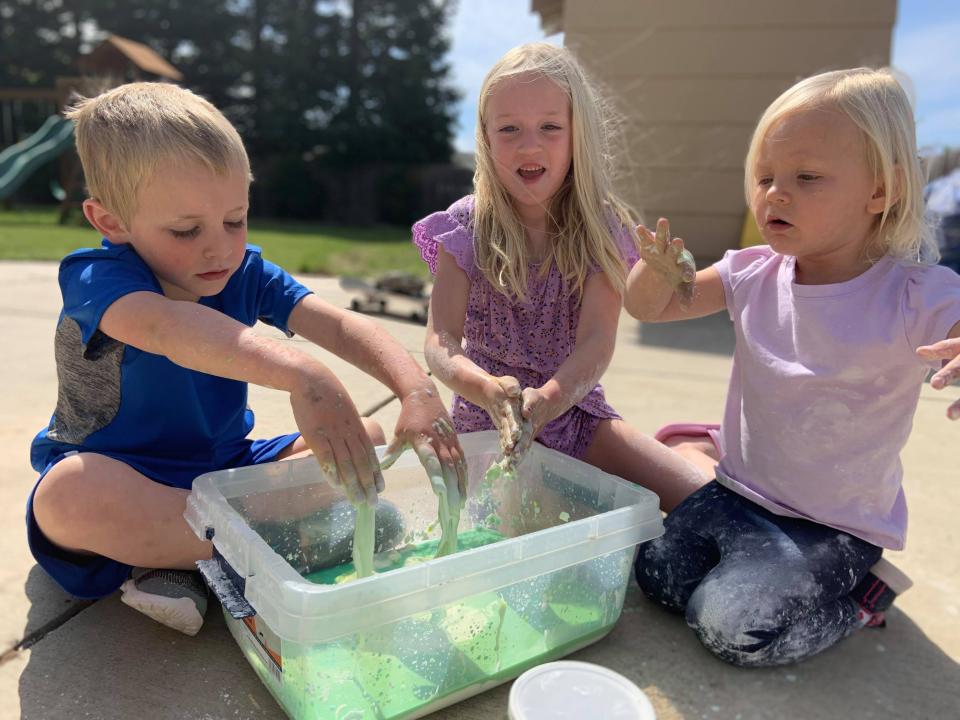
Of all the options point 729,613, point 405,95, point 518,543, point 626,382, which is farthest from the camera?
point 405,95

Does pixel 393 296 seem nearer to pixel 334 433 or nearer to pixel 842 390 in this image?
pixel 842 390

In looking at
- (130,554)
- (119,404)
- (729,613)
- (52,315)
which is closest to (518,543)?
(729,613)

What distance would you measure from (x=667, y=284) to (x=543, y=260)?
0.41 m

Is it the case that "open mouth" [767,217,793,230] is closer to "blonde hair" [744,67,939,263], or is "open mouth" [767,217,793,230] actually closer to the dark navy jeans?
"blonde hair" [744,67,939,263]

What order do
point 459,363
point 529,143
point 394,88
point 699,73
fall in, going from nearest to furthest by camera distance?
point 459,363 → point 529,143 → point 699,73 → point 394,88

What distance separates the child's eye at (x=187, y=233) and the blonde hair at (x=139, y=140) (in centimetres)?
9

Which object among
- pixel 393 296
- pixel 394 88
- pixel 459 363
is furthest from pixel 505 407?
pixel 394 88

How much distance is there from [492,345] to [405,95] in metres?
16.1

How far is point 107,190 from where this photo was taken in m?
1.39

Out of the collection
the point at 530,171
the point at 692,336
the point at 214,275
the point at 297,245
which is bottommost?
the point at 297,245

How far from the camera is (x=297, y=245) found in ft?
28.9

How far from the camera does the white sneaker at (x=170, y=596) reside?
4.19ft

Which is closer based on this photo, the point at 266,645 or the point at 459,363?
the point at 266,645

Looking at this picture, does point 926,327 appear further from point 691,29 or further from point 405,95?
point 405,95
